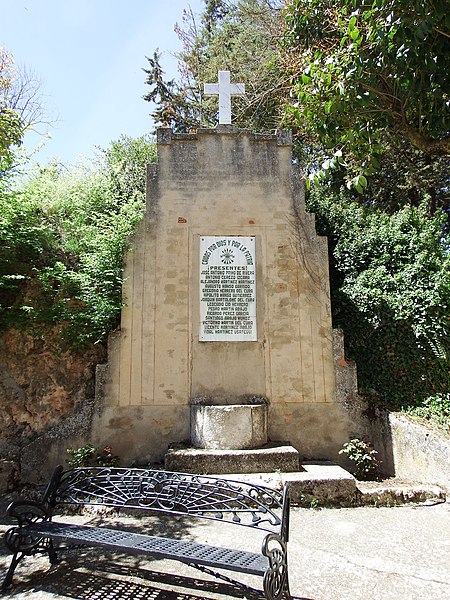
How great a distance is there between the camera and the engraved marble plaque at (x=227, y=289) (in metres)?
7.38

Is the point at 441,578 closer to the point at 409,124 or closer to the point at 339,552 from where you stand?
the point at 339,552

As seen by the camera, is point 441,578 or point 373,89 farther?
point 373,89

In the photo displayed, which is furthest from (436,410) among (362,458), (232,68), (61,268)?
(232,68)

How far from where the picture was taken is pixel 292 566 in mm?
3744

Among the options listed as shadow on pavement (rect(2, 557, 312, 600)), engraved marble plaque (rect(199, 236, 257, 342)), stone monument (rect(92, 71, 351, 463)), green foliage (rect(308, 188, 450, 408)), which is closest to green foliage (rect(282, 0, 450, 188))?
stone monument (rect(92, 71, 351, 463))

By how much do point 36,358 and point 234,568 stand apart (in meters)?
5.77

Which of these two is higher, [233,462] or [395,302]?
[395,302]

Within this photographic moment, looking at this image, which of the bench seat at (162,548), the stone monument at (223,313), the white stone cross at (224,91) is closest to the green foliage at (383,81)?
the white stone cross at (224,91)

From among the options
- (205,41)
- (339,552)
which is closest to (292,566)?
(339,552)

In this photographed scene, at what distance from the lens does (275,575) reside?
9.46ft

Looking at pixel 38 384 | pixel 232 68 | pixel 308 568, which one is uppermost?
pixel 232 68

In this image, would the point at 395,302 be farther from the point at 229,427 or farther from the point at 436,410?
the point at 229,427

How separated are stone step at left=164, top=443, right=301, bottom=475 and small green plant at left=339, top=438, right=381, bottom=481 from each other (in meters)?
1.05

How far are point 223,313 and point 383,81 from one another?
4.21 m
